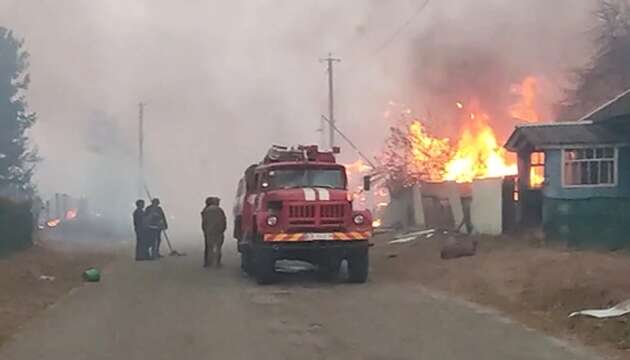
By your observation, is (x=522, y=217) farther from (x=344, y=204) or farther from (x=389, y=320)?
(x=389, y=320)

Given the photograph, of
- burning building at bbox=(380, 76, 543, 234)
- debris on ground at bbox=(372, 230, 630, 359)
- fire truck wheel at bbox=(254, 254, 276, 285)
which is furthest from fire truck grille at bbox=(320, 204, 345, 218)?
burning building at bbox=(380, 76, 543, 234)

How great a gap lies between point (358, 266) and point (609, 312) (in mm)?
7419

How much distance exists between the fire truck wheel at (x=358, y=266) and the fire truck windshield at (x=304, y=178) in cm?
174

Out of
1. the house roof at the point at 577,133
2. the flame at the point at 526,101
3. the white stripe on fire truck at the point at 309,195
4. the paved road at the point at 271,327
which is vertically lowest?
the paved road at the point at 271,327

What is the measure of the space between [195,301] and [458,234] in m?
14.2

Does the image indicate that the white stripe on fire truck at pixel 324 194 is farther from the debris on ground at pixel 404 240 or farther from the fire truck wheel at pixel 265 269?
the debris on ground at pixel 404 240

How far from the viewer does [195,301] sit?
16734 mm

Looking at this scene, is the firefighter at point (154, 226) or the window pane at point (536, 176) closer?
the window pane at point (536, 176)

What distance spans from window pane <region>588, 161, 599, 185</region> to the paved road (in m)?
8.06

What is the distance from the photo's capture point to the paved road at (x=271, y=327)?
36.7 feet

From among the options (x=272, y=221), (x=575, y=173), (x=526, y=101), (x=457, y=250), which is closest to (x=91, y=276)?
(x=272, y=221)

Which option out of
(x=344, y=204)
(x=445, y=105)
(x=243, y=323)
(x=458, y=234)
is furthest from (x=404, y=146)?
(x=243, y=323)

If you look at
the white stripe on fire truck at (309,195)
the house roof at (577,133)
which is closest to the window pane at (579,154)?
the house roof at (577,133)

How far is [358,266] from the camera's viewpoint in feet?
65.6
